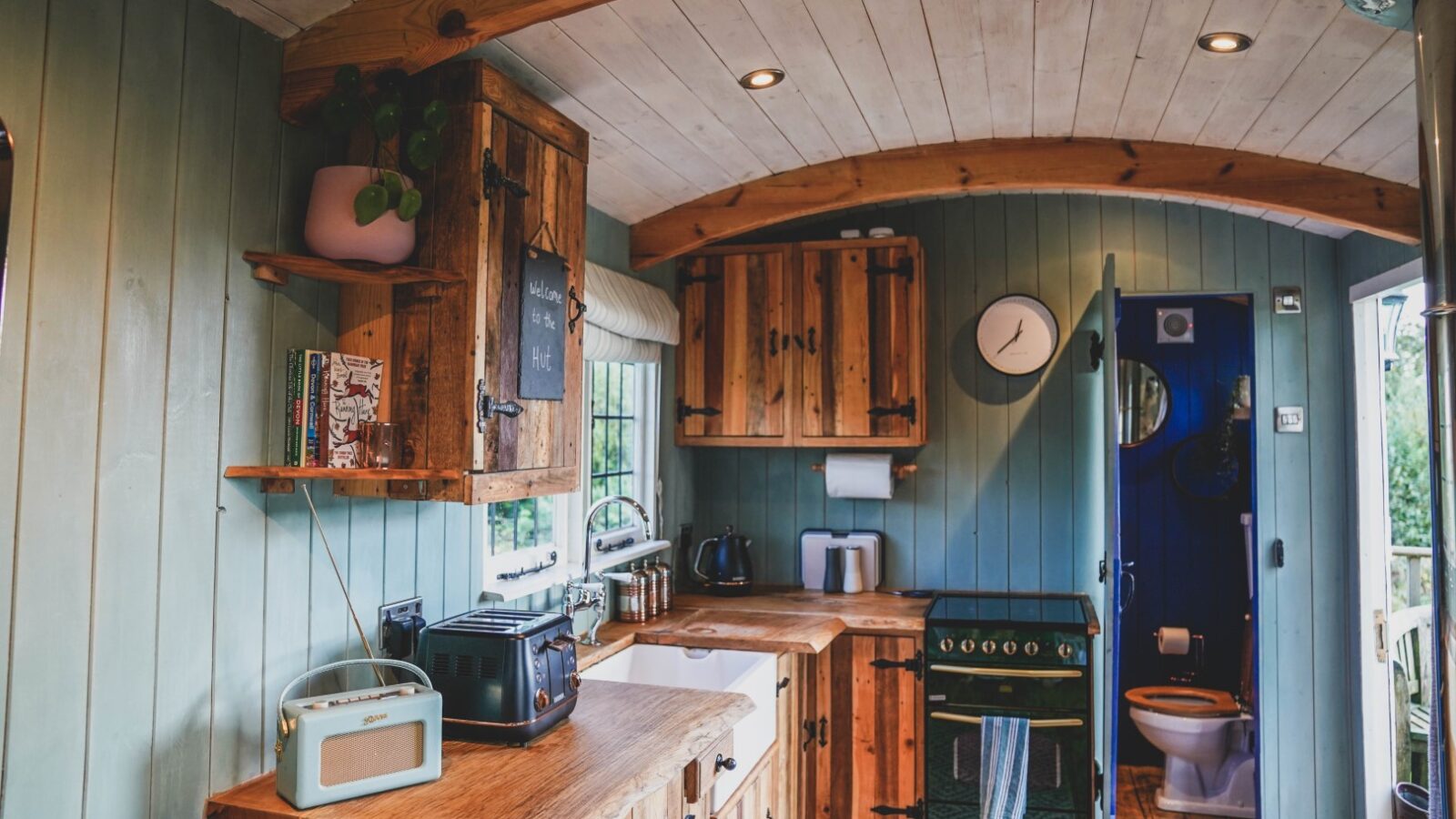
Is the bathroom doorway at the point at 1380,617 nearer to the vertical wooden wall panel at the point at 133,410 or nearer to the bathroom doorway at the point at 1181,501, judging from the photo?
the bathroom doorway at the point at 1181,501

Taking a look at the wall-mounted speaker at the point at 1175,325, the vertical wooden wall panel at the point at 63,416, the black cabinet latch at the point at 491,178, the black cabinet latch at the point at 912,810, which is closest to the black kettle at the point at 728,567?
the black cabinet latch at the point at 912,810

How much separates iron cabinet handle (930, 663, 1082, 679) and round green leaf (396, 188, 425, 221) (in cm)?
236

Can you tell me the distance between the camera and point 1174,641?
4648 millimetres

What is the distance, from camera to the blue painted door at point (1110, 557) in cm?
325

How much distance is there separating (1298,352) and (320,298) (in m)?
3.51

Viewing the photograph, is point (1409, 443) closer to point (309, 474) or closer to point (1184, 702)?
point (1184, 702)

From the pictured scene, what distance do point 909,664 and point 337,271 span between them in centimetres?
237

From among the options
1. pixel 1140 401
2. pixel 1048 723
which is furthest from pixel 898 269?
pixel 1140 401

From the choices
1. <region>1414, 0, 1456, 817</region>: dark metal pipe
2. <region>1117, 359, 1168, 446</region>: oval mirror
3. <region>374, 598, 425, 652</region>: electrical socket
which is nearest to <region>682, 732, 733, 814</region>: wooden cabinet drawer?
<region>374, 598, 425, 652</region>: electrical socket

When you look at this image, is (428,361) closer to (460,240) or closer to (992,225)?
(460,240)

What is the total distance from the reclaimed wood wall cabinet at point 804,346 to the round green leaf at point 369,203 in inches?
84.5

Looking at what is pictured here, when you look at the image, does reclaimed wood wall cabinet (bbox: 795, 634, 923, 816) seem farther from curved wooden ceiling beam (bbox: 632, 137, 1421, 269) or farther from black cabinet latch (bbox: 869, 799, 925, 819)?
curved wooden ceiling beam (bbox: 632, 137, 1421, 269)

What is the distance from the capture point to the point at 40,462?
1447mm

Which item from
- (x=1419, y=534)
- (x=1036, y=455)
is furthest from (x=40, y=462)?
(x=1419, y=534)
